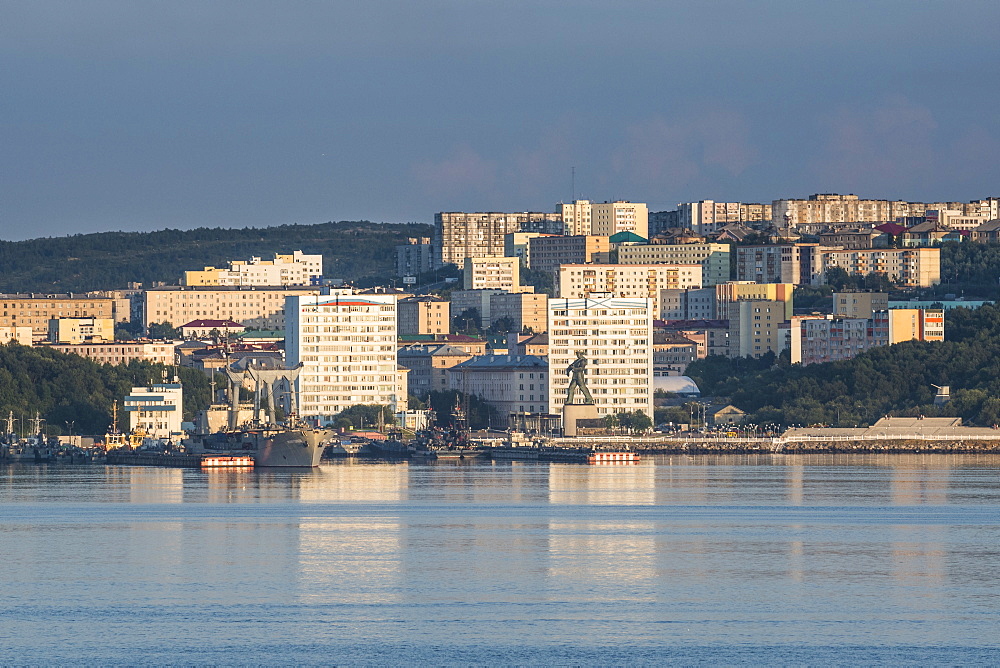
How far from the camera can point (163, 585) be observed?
3706 centimetres

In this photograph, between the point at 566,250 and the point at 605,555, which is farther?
the point at 566,250

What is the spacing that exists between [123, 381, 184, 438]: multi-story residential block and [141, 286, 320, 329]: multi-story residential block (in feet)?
230

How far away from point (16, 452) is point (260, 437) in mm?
14933

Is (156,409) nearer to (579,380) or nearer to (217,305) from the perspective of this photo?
(579,380)

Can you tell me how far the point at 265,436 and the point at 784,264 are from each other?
85.3 meters

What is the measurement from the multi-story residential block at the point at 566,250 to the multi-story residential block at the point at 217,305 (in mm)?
21546

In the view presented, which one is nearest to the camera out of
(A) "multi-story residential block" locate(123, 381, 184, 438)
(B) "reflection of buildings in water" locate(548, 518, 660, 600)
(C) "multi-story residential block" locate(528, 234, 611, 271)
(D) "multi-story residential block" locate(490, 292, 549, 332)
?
(B) "reflection of buildings in water" locate(548, 518, 660, 600)

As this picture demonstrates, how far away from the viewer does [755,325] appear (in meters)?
148

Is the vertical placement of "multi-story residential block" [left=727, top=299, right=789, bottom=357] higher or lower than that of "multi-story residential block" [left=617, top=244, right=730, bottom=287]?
lower

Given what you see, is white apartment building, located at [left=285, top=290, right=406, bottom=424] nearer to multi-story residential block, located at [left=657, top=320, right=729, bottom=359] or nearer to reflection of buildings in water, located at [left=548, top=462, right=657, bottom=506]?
reflection of buildings in water, located at [left=548, top=462, right=657, bottom=506]

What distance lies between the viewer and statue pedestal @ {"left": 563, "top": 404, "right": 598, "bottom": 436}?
112 meters

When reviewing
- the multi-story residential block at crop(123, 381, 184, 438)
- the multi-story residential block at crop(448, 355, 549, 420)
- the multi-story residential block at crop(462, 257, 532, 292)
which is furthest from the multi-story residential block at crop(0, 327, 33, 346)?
the multi-story residential block at crop(462, 257, 532, 292)

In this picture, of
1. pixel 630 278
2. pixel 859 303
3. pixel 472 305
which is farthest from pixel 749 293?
pixel 472 305

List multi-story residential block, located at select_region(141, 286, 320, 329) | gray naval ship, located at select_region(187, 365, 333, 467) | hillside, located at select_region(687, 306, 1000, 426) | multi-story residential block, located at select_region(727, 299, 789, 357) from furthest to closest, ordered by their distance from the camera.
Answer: multi-story residential block, located at select_region(141, 286, 320, 329) < multi-story residential block, located at select_region(727, 299, 789, 357) < hillside, located at select_region(687, 306, 1000, 426) < gray naval ship, located at select_region(187, 365, 333, 467)
